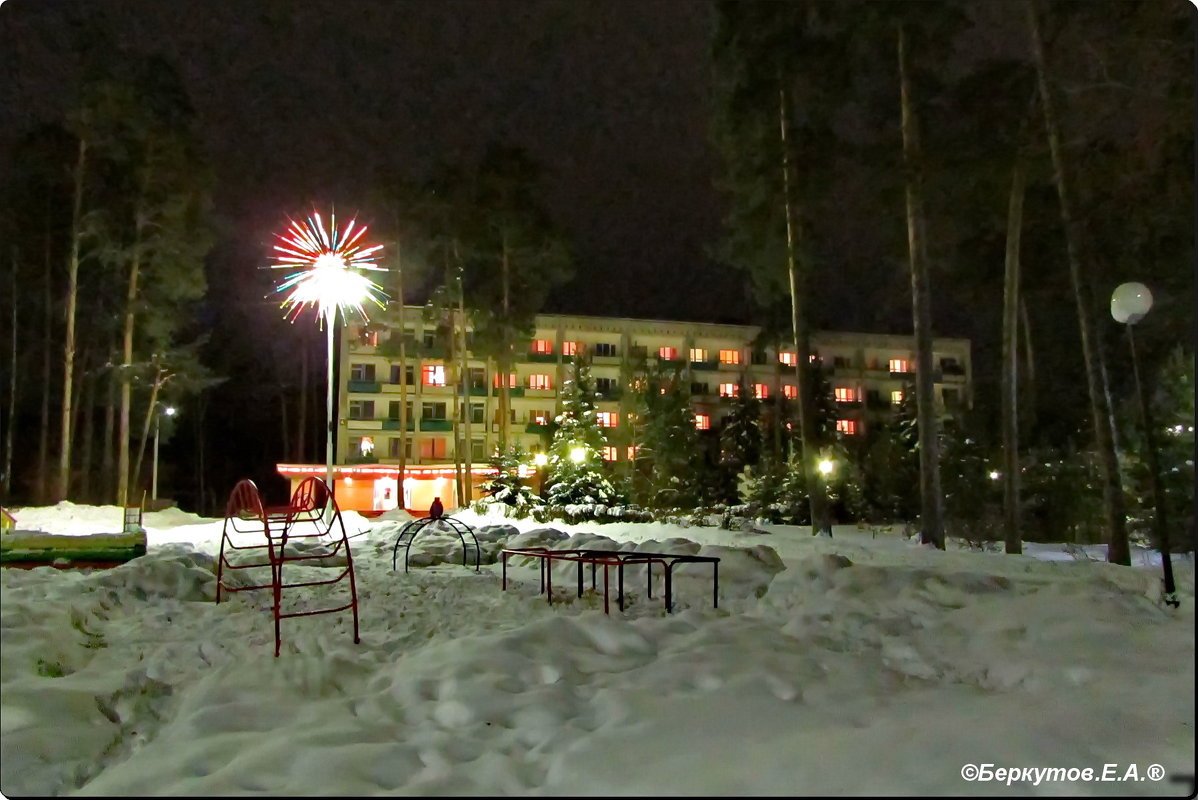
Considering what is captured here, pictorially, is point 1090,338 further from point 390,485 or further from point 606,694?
point 390,485

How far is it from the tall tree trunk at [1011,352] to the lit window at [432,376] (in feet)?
111

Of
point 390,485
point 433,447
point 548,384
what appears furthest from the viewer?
point 548,384

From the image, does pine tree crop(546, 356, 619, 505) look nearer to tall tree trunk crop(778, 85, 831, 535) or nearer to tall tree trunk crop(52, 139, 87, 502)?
tall tree trunk crop(778, 85, 831, 535)

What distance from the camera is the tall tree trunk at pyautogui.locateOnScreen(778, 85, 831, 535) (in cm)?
1961

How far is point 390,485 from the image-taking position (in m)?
40.7

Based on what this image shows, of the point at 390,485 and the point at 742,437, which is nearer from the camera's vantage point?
the point at 742,437

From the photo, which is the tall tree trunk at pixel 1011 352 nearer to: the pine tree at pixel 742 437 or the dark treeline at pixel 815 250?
the dark treeline at pixel 815 250

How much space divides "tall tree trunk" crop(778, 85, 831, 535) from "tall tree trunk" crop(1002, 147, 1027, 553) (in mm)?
4062

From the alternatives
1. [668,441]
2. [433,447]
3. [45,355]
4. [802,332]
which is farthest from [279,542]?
[433,447]

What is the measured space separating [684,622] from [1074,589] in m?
3.56

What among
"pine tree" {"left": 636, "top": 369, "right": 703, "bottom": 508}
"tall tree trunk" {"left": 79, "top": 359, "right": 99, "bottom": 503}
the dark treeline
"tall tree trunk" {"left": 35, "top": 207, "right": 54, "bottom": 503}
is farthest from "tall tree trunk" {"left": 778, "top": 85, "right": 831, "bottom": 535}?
"tall tree trunk" {"left": 79, "top": 359, "right": 99, "bottom": 503}

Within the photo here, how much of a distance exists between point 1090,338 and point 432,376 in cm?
3705

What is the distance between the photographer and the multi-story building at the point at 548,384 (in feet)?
135

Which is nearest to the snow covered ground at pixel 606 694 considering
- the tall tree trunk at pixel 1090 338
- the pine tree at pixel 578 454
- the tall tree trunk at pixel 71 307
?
the tall tree trunk at pixel 1090 338
